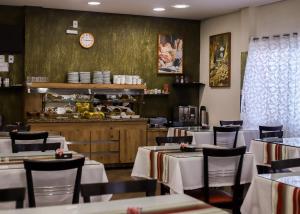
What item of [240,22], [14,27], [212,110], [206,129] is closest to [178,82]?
[212,110]

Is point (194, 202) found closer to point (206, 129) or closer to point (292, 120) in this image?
point (206, 129)

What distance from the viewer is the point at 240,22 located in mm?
8656

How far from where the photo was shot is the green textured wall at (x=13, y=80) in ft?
27.7

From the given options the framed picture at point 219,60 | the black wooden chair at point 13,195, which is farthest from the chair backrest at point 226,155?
the framed picture at point 219,60

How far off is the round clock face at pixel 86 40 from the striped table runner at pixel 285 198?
637 centimetres

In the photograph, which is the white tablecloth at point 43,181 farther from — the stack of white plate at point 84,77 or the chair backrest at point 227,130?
the stack of white plate at point 84,77

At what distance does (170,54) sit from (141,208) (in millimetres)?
7371

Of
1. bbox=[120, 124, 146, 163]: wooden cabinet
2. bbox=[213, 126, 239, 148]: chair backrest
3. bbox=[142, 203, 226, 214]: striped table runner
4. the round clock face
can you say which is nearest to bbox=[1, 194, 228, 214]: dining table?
bbox=[142, 203, 226, 214]: striped table runner

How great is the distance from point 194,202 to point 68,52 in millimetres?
6613

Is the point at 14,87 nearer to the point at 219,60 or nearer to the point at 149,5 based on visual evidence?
the point at 149,5

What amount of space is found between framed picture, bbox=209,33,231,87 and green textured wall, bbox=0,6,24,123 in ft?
12.5

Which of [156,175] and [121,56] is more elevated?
[121,56]

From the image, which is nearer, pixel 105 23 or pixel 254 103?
pixel 254 103

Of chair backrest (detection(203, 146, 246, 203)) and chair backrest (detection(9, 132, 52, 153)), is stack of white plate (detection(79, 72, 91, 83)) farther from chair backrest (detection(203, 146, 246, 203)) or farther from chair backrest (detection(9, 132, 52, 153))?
chair backrest (detection(203, 146, 246, 203))
